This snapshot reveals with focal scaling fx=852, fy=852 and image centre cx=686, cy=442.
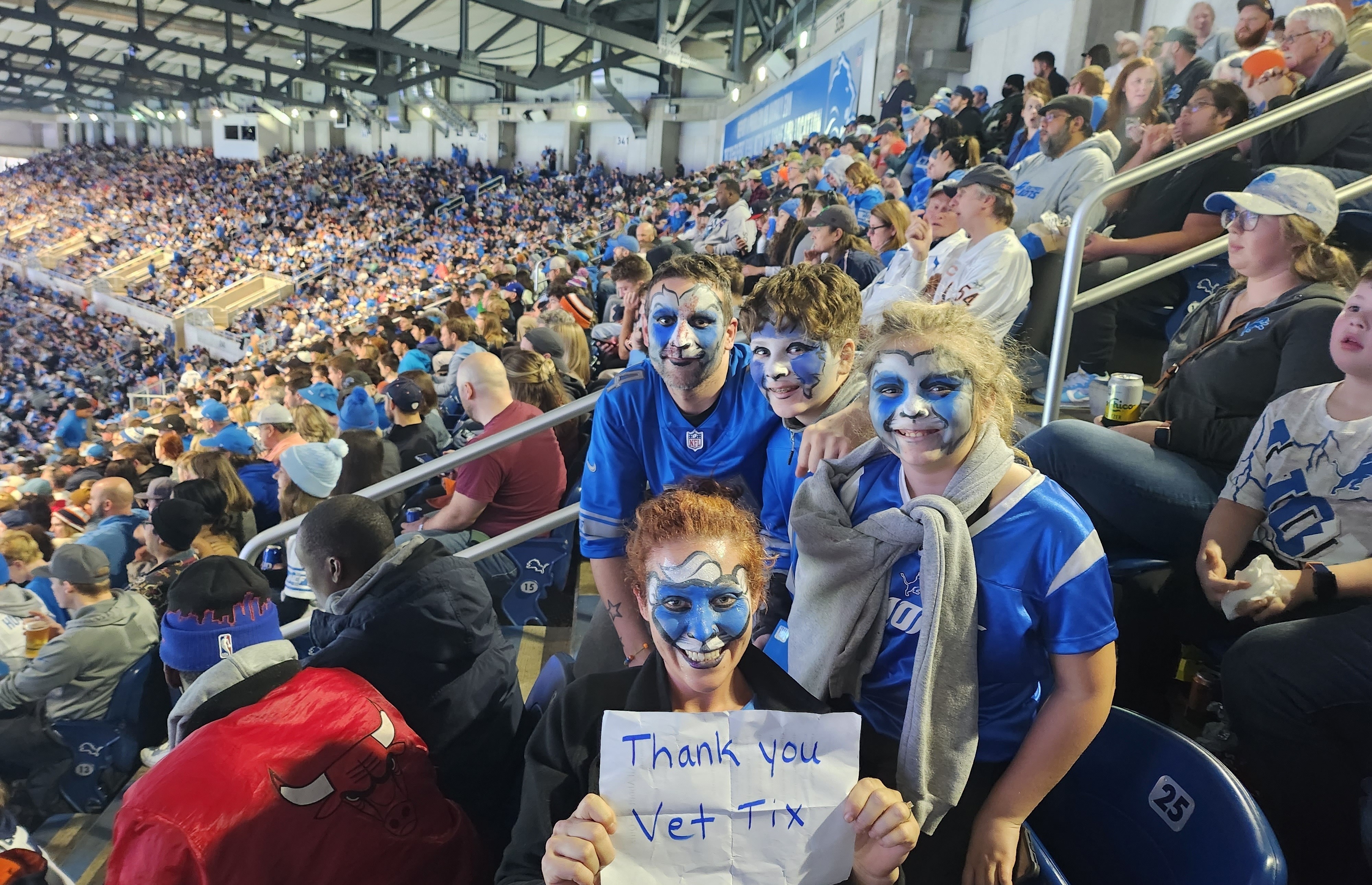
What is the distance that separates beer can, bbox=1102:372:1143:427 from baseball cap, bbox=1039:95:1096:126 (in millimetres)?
2182

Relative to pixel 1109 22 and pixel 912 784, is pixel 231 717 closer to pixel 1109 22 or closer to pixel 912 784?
pixel 912 784

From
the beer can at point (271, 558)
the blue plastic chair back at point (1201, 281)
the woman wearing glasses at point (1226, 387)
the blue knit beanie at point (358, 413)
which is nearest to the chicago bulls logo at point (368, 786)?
the woman wearing glasses at point (1226, 387)

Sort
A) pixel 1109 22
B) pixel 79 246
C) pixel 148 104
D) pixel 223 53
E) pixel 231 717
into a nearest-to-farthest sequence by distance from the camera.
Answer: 1. pixel 231 717
2. pixel 1109 22
3. pixel 223 53
4. pixel 79 246
5. pixel 148 104

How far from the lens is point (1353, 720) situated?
4.90 ft

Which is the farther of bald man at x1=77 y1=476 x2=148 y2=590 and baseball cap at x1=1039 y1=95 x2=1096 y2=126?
bald man at x1=77 y1=476 x2=148 y2=590

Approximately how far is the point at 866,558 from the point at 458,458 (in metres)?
2.08

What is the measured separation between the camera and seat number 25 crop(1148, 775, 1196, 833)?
137 cm

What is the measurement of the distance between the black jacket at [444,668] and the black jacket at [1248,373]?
5.82ft

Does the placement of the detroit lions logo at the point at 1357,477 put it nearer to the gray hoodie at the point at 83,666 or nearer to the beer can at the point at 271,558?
the gray hoodie at the point at 83,666

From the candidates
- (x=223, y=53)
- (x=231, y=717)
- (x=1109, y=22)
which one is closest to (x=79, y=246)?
(x=223, y=53)

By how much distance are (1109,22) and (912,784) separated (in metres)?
9.54

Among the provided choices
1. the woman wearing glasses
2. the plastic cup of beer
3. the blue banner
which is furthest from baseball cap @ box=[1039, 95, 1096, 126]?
the blue banner

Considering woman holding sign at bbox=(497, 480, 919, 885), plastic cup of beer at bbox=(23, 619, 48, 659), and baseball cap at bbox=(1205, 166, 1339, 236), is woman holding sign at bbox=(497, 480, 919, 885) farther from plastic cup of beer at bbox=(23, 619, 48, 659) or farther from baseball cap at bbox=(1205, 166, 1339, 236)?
plastic cup of beer at bbox=(23, 619, 48, 659)

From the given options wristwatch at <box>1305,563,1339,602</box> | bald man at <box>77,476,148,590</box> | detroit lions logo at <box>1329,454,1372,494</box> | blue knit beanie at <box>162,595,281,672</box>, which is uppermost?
detroit lions logo at <box>1329,454,1372,494</box>
